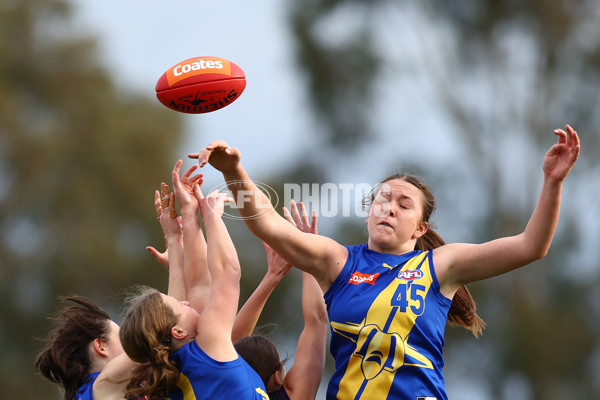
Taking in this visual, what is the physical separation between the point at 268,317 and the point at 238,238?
6.23ft

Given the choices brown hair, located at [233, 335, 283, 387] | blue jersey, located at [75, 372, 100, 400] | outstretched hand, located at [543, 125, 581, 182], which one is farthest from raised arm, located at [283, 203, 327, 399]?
outstretched hand, located at [543, 125, 581, 182]

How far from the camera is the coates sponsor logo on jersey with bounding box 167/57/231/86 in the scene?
5.35 m

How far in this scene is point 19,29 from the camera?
22.1 metres

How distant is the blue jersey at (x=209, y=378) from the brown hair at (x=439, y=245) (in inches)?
52.2

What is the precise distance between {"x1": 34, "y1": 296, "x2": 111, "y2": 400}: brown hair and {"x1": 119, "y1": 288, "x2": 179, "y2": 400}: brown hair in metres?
0.79

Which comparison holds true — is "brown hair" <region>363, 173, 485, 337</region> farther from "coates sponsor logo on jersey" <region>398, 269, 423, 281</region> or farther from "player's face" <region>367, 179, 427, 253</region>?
"coates sponsor logo on jersey" <region>398, 269, 423, 281</region>

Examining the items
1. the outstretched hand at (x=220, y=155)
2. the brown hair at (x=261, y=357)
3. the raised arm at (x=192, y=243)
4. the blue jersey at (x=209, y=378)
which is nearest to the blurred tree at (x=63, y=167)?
the raised arm at (x=192, y=243)

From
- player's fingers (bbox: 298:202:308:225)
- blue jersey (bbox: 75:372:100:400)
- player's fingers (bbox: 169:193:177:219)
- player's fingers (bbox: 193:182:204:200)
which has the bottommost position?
blue jersey (bbox: 75:372:100:400)

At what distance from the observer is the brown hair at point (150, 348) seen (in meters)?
4.61

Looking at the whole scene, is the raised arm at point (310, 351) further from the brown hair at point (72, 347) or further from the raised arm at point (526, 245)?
the brown hair at point (72, 347)

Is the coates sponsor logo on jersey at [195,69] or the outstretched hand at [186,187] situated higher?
the coates sponsor logo on jersey at [195,69]

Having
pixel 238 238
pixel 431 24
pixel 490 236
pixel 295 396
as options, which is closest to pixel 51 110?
pixel 238 238

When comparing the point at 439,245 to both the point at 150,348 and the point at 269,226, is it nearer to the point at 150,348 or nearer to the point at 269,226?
the point at 269,226

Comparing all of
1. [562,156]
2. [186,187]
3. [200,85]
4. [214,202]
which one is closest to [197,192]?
[186,187]
